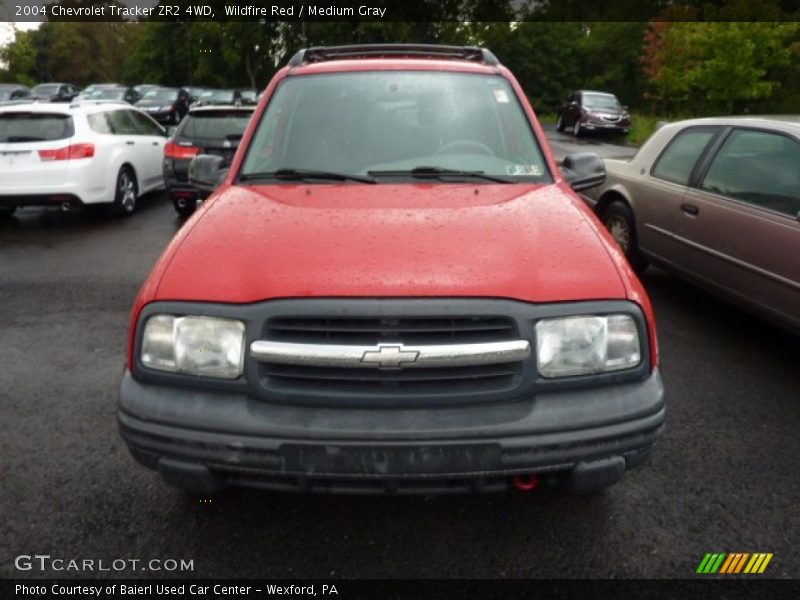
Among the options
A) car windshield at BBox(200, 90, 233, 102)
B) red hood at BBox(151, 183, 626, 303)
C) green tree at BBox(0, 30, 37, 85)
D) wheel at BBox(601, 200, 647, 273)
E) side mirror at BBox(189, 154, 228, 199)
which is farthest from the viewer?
green tree at BBox(0, 30, 37, 85)

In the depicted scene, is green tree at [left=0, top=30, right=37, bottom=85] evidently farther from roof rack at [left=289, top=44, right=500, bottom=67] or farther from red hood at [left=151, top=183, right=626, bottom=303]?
red hood at [left=151, top=183, right=626, bottom=303]

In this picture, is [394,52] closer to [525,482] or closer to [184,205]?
[525,482]

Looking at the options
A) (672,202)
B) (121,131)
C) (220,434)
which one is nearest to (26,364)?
(220,434)

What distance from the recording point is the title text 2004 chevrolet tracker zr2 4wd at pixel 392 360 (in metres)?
2.21

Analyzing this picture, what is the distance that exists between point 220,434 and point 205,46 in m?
55.2

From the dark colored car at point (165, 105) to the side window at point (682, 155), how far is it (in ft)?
88.2

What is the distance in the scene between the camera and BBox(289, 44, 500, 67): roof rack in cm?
443

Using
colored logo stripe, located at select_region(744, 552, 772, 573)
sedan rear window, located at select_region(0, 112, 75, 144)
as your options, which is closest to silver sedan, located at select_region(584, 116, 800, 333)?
colored logo stripe, located at select_region(744, 552, 772, 573)

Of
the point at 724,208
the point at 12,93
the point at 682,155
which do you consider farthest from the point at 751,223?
the point at 12,93

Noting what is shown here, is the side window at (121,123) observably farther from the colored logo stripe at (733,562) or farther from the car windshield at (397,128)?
the colored logo stripe at (733,562)

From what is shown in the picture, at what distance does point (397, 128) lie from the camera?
356 centimetres

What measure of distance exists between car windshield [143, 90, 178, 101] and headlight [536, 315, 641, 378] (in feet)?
103

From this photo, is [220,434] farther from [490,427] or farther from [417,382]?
[490,427]

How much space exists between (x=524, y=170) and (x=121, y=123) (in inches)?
332
